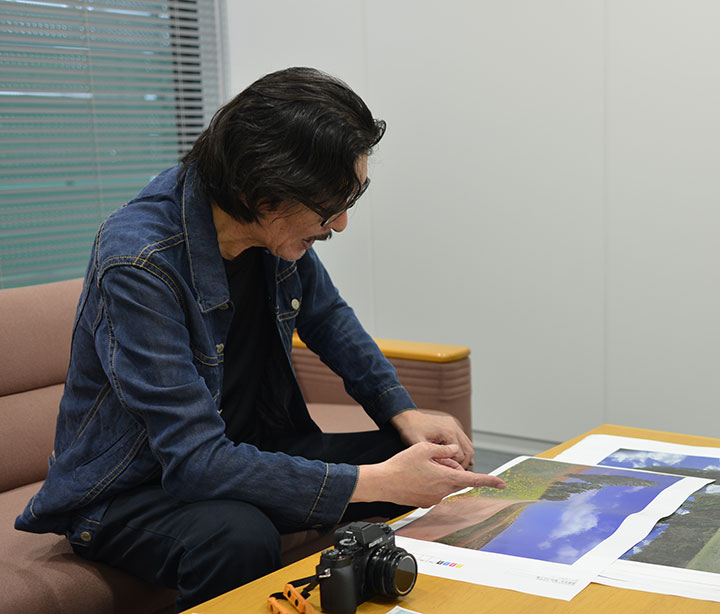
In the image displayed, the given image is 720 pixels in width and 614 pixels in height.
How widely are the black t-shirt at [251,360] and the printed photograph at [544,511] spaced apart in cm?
43

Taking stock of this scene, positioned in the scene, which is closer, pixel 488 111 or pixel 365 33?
pixel 488 111

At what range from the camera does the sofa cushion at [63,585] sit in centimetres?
149

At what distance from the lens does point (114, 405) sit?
4.84 ft

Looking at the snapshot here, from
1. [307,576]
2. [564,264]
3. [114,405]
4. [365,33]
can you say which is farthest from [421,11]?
[307,576]

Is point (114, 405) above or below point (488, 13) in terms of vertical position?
below

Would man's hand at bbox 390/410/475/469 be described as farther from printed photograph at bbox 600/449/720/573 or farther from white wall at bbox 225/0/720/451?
white wall at bbox 225/0/720/451

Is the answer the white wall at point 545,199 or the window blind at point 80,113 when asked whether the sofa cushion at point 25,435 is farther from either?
the white wall at point 545,199

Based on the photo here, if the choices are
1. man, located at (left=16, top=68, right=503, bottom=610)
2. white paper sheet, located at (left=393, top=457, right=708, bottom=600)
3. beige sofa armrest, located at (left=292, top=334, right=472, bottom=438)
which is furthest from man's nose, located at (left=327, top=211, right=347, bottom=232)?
beige sofa armrest, located at (left=292, top=334, right=472, bottom=438)

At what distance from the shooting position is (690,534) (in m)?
1.32

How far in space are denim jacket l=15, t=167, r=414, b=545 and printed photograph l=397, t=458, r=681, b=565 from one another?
19 cm

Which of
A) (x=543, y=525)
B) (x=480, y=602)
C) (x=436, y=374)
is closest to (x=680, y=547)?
(x=543, y=525)

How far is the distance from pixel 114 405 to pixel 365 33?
8.50ft

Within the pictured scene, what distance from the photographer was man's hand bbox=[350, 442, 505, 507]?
4.50 ft

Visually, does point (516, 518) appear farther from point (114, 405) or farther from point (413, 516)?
point (114, 405)
